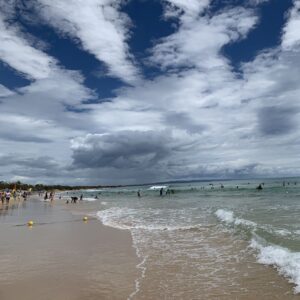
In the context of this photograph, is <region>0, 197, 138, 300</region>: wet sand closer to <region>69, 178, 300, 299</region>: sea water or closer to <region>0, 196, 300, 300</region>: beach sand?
<region>0, 196, 300, 300</region>: beach sand

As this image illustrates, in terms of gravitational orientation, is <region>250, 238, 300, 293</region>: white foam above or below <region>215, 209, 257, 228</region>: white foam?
below

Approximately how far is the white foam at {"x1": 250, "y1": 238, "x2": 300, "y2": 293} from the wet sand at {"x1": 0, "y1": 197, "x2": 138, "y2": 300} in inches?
170

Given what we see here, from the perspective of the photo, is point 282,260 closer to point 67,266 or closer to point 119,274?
point 119,274

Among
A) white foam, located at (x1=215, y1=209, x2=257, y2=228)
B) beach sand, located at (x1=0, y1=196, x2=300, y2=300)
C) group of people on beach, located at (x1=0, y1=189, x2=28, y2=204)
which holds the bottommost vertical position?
beach sand, located at (x1=0, y1=196, x2=300, y2=300)

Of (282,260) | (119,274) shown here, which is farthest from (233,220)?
(119,274)

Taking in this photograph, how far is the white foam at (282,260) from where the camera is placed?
398 inches

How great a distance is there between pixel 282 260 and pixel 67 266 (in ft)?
22.8

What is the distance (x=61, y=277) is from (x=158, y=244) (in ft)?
21.1

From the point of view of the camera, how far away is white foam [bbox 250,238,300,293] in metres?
10.1

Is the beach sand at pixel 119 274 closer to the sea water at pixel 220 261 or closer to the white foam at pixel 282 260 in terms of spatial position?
the sea water at pixel 220 261

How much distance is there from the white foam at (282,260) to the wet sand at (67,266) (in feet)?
14.1

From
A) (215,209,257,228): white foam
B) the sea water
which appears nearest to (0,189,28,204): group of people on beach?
(215,209,257,228): white foam

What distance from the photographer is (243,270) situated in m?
11.2

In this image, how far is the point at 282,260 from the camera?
11812 mm
